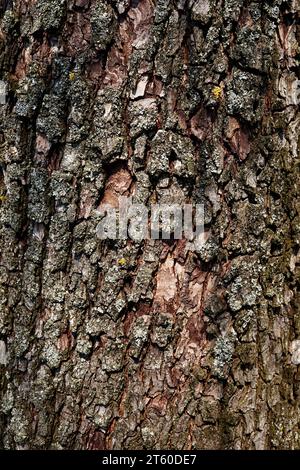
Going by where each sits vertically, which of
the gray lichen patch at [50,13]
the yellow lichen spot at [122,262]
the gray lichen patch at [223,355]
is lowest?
the gray lichen patch at [223,355]

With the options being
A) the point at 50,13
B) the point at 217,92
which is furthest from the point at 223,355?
the point at 50,13

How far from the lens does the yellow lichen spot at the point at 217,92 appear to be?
159 cm

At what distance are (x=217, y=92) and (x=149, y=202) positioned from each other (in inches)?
15.4

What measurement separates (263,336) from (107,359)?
1.67ft

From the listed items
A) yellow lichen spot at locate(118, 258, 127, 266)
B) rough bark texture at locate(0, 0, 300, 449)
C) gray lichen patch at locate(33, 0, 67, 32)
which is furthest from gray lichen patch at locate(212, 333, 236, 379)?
gray lichen patch at locate(33, 0, 67, 32)

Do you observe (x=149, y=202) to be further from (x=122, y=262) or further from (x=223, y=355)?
(x=223, y=355)

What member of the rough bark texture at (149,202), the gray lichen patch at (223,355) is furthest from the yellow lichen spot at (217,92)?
the gray lichen patch at (223,355)

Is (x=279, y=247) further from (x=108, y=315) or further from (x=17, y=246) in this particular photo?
(x=17, y=246)

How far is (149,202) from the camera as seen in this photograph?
5.35ft

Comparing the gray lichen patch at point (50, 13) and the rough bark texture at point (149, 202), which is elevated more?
the gray lichen patch at point (50, 13)

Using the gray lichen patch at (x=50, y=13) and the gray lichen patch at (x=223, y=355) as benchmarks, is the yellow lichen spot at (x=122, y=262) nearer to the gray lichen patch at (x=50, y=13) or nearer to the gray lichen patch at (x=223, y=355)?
the gray lichen patch at (x=223, y=355)

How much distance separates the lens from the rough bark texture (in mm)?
1604

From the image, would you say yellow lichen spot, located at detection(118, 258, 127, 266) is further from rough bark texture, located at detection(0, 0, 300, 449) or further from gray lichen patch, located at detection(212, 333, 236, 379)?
gray lichen patch, located at detection(212, 333, 236, 379)
